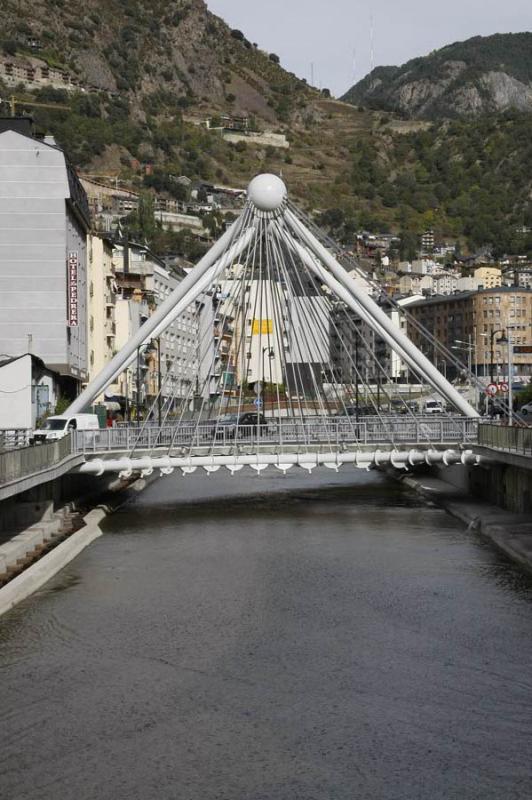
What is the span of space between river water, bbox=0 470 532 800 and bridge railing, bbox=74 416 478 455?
608 cm

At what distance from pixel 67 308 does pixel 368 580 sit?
40.5 m

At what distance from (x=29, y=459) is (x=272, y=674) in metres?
13.3

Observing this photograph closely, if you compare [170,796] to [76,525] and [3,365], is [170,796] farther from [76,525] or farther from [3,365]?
[3,365]

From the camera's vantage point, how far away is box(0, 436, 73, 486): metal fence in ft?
103

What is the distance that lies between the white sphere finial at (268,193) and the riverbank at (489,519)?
13989 mm

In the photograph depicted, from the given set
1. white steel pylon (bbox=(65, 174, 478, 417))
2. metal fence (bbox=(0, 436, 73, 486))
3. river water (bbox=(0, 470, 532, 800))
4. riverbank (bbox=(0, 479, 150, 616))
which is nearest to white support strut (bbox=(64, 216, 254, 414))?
white steel pylon (bbox=(65, 174, 478, 417))

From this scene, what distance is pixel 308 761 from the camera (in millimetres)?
18047

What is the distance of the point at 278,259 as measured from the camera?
52.5 meters

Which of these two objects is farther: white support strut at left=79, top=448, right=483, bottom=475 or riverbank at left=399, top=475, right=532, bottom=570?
white support strut at left=79, top=448, right=483, bottom=475

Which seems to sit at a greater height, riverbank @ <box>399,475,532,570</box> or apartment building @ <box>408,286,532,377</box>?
apartment building @ <box>408,286,532,377</box>

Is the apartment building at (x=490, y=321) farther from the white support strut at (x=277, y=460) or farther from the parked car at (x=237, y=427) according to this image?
the white support strut at (x=277, y=460)

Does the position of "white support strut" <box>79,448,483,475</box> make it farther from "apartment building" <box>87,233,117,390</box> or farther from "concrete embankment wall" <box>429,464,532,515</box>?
"apartment building" <box>87,233,117,390</box>

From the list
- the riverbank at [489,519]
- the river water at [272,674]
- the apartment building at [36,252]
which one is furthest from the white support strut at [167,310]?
the apartment building at [36,252]

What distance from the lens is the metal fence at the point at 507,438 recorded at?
3978 cm
